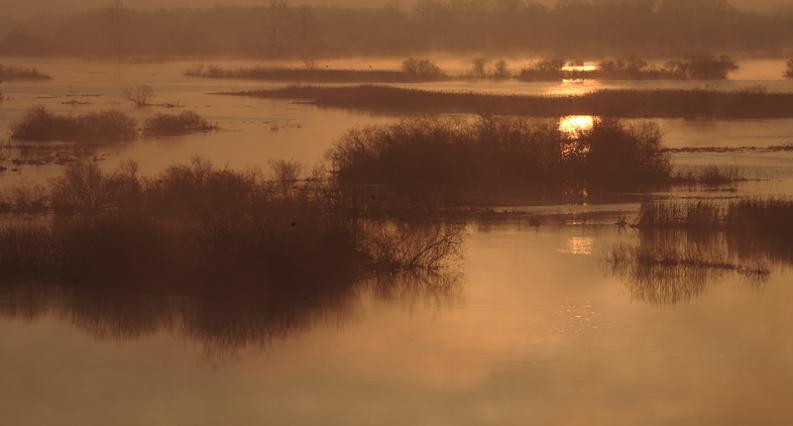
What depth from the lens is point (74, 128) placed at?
32094 millimetres

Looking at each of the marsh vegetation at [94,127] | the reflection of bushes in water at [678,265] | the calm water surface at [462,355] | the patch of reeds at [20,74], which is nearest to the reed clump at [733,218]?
the reflection of bushes in water at [678,265]

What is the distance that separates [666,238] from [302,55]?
4913 cm

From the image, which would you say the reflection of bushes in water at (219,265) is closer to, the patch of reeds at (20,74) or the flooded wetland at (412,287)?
the flooded wetland at (412,287)

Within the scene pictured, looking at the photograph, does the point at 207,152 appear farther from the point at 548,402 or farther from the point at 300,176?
the point at 548,402

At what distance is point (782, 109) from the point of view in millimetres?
40188

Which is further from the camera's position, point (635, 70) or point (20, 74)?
point (20, 74)

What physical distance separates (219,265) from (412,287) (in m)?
2.28

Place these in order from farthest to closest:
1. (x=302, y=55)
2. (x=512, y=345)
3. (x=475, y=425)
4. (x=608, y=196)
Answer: (x=302, y=55) < (x=608, y=196) < (x=512, y=345) < (x=475, y=425)

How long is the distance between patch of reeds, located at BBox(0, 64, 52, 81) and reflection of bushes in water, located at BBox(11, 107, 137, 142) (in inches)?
1003

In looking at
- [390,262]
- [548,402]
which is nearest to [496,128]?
[390,262]

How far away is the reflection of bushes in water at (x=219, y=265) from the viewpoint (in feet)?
43.1

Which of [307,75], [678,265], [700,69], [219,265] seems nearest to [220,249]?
[219,265]

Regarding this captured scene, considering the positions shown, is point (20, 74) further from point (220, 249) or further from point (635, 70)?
point (220, 249)

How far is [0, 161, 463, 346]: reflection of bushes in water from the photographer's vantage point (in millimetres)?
13125
